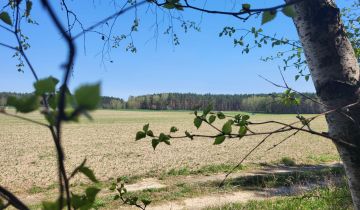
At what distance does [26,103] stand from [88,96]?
0.18 m

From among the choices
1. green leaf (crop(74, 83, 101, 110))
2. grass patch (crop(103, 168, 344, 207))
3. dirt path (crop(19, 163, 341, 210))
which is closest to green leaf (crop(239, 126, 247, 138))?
green leaf (crop(74, 83, 101, 110))

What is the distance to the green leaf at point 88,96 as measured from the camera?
35cm

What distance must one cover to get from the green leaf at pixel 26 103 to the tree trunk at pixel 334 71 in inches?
54.7

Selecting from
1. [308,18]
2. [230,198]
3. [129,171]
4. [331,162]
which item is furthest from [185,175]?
[308,18]

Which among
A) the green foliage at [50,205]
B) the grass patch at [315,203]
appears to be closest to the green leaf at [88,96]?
the green foliage at [50,205]

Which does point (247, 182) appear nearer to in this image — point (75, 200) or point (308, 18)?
point (308, 18)

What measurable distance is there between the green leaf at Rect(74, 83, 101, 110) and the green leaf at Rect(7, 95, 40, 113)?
0.16m

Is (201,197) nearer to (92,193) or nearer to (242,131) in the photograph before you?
(242,131)

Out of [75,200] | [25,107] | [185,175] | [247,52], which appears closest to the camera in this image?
[25,107]

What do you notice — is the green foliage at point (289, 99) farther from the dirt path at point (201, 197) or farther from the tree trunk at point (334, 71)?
the dirt path at point (201, 197)

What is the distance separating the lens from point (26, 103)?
1.61 ft

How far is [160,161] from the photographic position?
20641 mm

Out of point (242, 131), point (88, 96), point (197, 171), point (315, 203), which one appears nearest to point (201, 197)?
point (315, 203)

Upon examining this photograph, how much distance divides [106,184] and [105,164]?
5.94 metres
